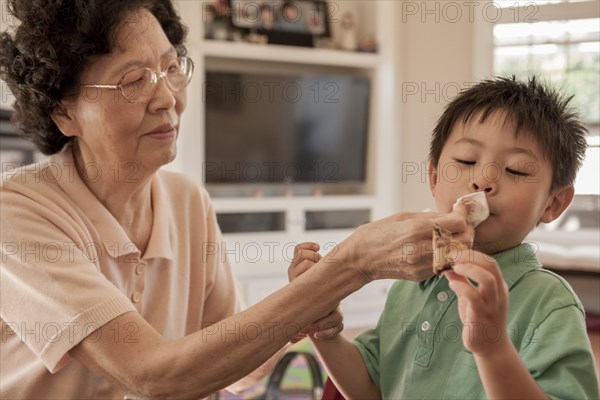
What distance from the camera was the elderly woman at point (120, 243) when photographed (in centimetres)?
103

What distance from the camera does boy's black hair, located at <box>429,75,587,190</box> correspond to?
0.99 m

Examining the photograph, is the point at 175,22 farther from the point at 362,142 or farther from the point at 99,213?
the point at 362,142

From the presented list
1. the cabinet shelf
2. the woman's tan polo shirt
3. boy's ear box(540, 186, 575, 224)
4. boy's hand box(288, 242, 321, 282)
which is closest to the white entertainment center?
the cabinet shelf

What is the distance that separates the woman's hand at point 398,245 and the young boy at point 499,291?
7 cm

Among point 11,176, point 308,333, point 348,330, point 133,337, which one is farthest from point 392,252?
point 348,330

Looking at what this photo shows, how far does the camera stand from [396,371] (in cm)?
111

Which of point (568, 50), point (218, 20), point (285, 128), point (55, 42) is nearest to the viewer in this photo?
point (55, 42)

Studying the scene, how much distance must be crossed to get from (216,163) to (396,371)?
3.60 metres

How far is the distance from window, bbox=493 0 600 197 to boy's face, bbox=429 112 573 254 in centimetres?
319

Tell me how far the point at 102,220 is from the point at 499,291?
2.81ft

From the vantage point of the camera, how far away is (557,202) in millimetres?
1041

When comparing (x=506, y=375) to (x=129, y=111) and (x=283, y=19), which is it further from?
(x=283, y=19)

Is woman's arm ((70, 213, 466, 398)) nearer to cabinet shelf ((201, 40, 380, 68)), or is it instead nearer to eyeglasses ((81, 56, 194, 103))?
eyeglasses ((81, 56, 194, 103))

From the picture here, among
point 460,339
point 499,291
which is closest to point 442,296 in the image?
point 460,339
